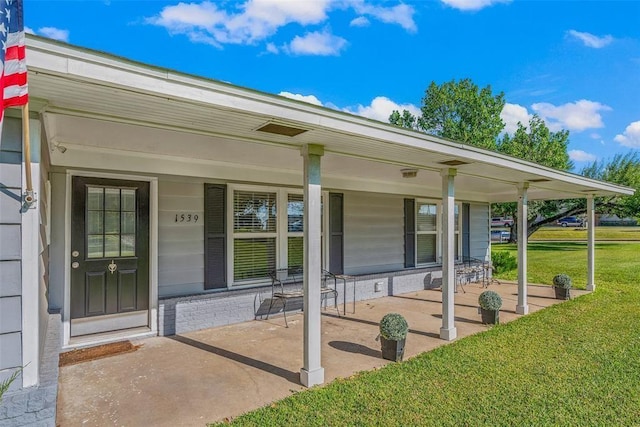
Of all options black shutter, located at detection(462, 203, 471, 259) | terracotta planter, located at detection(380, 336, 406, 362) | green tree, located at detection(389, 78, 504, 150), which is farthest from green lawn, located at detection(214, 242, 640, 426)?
green tree, located at detection(389, 78, 504, 150)

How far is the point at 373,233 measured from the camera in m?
7.73

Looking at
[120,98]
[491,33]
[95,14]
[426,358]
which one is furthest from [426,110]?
[120,98]

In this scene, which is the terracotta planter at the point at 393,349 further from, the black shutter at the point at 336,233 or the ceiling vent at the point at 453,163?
the black shutter at the point at 336,233

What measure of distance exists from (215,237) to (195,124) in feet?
9.14

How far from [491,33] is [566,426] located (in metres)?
12.1

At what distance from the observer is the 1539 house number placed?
16.8 ft

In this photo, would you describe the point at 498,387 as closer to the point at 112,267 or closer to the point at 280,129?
the point at 280,129

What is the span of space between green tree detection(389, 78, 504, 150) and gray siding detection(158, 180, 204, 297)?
2139cm

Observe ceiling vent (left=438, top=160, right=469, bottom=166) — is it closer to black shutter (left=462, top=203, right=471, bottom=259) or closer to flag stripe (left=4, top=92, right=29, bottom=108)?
flag stripe (left=4, top=92, right=29, bottom=108)

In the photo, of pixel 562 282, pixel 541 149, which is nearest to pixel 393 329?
pixel 562 282

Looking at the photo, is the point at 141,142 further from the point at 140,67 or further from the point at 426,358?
the point at 426,358

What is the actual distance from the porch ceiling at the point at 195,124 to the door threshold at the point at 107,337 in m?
2.08

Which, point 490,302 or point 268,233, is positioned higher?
point 268,233

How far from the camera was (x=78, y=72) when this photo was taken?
6.48 feet
